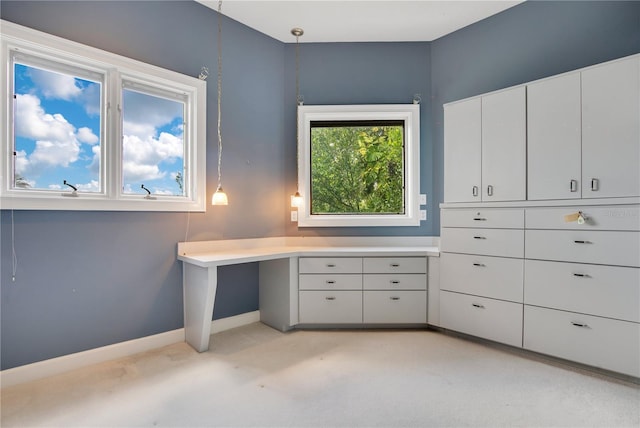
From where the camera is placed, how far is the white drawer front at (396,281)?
3.04 metres

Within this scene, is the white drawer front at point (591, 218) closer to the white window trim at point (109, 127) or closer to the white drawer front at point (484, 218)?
the white drawer front at point (484, 218)

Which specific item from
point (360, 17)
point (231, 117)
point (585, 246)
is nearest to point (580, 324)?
point (585, 246)

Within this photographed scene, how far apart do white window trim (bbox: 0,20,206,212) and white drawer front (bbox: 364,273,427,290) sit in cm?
167

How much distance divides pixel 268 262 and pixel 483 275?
76.2 inches

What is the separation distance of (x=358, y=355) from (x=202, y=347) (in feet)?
4.00

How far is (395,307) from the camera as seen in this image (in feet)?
9.96

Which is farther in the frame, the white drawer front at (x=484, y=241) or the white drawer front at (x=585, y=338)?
the white drawer front at (x=484, y=241)

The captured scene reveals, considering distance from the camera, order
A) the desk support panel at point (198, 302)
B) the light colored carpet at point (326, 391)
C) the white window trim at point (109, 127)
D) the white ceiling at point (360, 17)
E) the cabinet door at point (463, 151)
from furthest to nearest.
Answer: the white ceiling at point (360, 17) → the cabinet door at point (463, 151) → the desk support panel at point (198, 302) → the white window trim at point (109, 127) → the light colored carpet at point (326, 391)

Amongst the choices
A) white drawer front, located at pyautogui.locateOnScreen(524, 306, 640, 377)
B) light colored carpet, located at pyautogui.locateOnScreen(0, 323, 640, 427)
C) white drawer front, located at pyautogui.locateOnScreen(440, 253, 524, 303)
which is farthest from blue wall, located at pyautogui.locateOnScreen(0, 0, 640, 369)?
white drawer front, located at pyautogui.locateOnScreen(524, 306, 640, 377)

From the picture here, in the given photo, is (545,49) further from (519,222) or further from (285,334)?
(285,334)

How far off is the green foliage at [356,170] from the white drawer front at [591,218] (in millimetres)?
1402

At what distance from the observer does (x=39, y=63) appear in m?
2.21

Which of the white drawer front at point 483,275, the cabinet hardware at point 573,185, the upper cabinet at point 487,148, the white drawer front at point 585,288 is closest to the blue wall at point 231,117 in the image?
the upper cabinet at point 487,148

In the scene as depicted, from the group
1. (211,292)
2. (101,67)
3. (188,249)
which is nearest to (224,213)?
(188,249)
